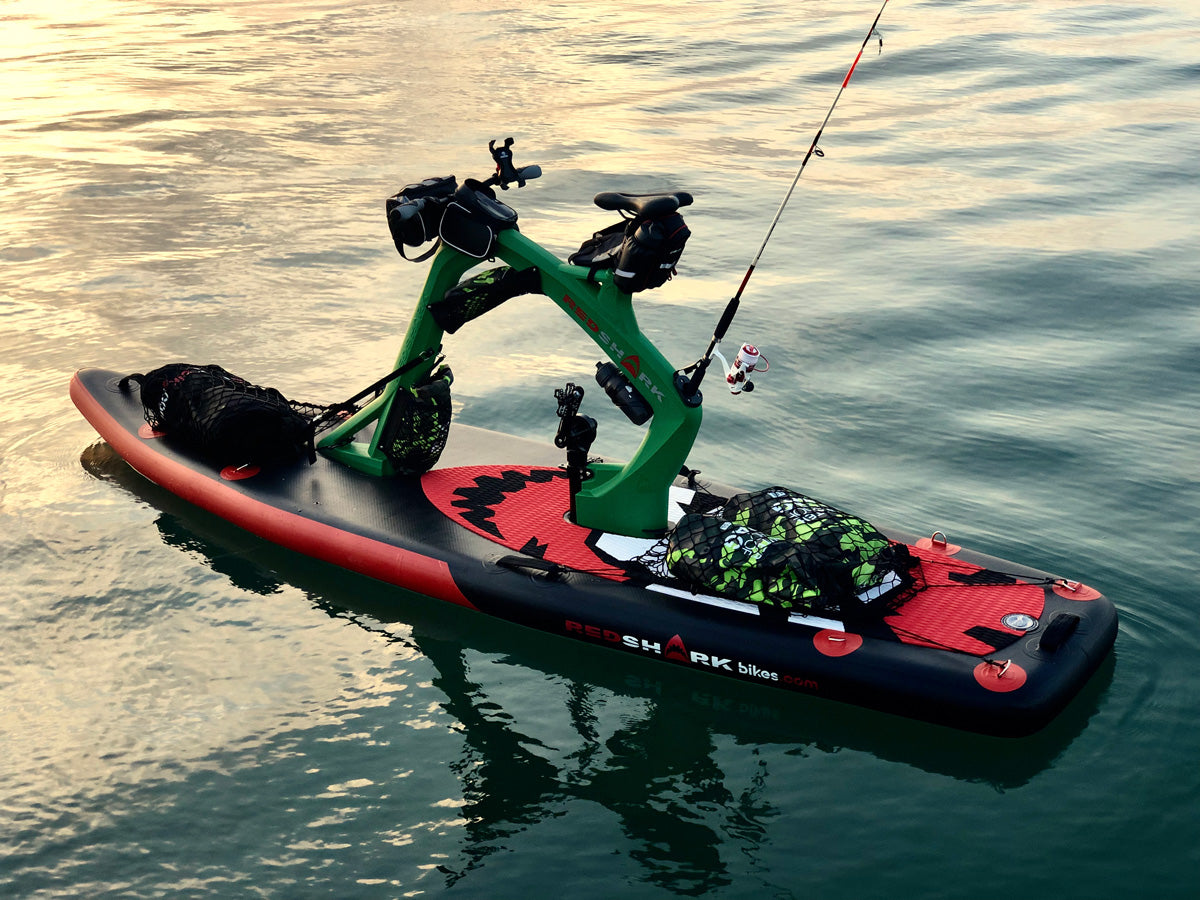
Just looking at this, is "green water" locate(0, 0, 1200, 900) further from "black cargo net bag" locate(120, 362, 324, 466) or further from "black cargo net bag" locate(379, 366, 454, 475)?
"black cargo net bag" locate(379, 366, 454, 475)

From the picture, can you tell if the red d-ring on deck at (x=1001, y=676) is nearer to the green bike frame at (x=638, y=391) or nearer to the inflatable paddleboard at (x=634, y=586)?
the inflatable paddleboard at (x=634, y=586)

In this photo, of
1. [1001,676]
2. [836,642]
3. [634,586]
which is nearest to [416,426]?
[634,586]

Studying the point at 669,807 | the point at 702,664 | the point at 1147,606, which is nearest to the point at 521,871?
the point at 669,807

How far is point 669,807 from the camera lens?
645 cm

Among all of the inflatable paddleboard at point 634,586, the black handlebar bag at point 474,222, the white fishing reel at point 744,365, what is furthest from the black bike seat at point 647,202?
the inflatable paddleboard at point 634,586

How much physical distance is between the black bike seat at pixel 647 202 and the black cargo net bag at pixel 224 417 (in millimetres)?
2900

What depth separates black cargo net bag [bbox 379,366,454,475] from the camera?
854 cm

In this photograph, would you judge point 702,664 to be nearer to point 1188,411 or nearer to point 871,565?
point 871,565

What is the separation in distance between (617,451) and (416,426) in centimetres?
216

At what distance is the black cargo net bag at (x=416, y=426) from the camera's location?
28.0 ft

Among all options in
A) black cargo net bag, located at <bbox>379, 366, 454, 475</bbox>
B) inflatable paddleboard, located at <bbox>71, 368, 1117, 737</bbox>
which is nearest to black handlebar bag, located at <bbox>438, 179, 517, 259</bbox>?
black cargo net bag, located at <bbox>379, 366, 454, 475</bbox>

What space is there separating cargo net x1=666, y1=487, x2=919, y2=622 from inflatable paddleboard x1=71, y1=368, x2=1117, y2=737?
0.37 ft

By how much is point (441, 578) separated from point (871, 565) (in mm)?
2695

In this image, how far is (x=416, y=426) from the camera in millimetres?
8523
